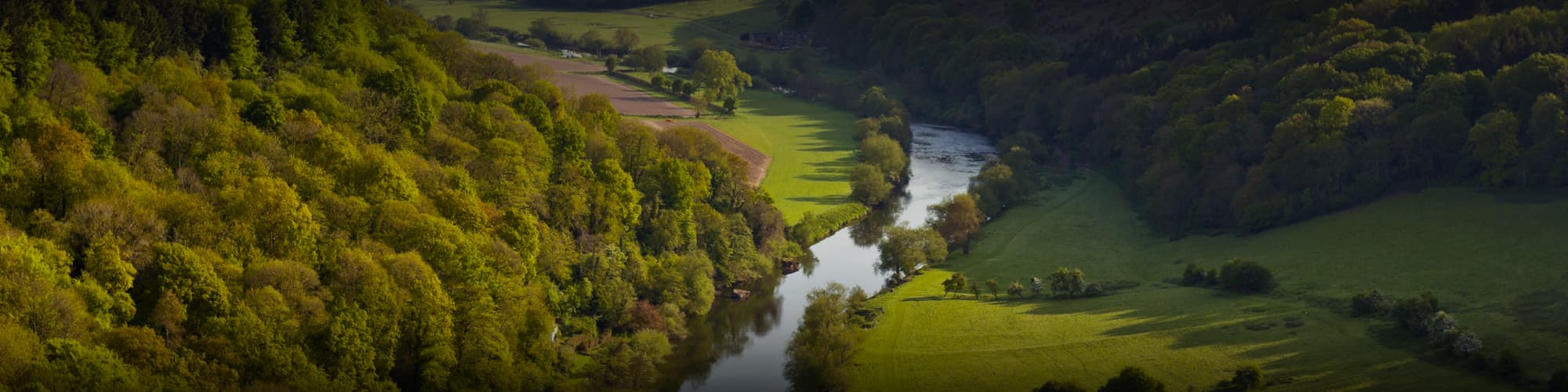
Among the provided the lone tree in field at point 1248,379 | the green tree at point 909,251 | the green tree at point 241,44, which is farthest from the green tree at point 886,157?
the lone tree in field at point 1248,379

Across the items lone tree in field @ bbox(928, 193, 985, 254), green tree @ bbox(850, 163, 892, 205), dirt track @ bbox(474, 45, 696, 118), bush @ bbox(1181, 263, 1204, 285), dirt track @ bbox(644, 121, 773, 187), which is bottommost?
dirt track @ bbox(474, 45, 696, 118)

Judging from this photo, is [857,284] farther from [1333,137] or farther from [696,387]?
[1333,137]

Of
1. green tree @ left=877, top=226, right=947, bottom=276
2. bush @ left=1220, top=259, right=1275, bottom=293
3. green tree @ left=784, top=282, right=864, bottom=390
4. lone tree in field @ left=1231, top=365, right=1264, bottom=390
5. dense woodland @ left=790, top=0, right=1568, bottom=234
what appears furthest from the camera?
dense woodland @ left=790, top=0, right=1568, bottom=234

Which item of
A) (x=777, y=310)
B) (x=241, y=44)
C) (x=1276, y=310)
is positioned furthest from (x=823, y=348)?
(x=241, y=44)

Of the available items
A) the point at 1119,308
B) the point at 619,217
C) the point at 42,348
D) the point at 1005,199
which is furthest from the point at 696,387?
the point at 1005,199

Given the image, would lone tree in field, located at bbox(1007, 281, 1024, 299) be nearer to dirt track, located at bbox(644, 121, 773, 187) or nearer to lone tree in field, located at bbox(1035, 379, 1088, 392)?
lone tree in field, located at bbox(1035, 379, 1088, 392)

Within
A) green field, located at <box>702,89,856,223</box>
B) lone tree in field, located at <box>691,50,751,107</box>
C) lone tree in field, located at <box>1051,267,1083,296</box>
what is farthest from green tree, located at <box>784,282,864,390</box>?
lone tree in field, located at <box>691,50,751,107</box>

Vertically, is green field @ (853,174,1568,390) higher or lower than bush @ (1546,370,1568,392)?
lower

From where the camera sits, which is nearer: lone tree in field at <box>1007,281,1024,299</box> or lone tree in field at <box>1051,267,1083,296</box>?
lone tree in field at <box>1051,267,1083,296</box>
